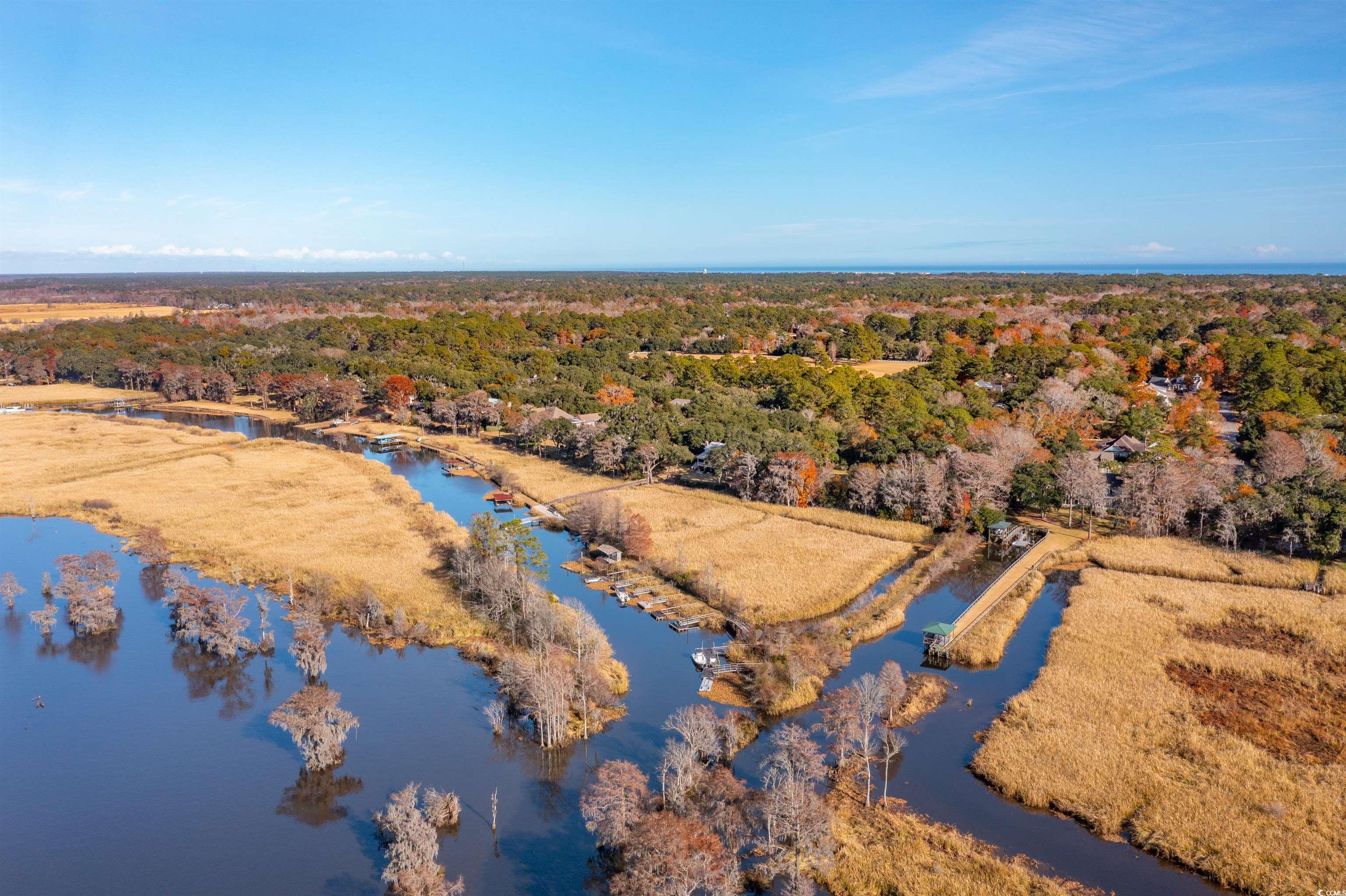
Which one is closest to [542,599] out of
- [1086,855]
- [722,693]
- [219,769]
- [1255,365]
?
[722,693]

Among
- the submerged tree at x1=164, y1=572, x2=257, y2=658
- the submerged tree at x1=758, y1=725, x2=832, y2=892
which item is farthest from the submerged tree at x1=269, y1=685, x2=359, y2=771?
the submerged tree at x1=758, y1=725, x2=832, y2=892

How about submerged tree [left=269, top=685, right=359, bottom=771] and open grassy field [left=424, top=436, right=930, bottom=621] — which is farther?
open grassy field [left=424, top=436, right=930, bottom=621]

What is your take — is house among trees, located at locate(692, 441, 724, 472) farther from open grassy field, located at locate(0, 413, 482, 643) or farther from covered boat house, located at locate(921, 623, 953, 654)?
covered boat house, located at locate(921, 623, 953, 654)

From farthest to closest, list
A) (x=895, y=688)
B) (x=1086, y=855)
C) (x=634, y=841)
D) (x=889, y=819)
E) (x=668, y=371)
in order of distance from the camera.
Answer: (x=668, y=371), (x=895, y=688), (x=889, y=819), (x=1086, y=855), (x=634, y=841)

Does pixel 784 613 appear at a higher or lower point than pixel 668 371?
lower

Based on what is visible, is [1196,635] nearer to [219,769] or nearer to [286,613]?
[219,769]

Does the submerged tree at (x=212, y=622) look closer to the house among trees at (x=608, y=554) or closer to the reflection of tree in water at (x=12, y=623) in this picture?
the reflection of tree in water at (x=12, y=623)
